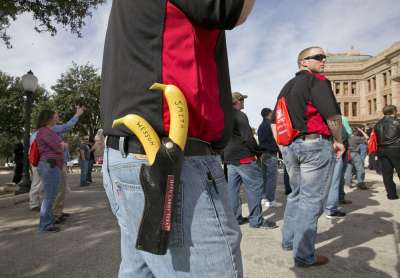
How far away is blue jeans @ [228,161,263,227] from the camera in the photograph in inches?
206

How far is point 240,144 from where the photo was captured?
5.30m

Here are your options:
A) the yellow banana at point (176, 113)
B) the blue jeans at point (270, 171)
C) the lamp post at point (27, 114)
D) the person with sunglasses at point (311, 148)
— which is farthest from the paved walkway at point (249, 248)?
the lamp post at point (27, 114)

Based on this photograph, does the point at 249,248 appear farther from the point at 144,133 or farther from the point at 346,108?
the point at 346,108

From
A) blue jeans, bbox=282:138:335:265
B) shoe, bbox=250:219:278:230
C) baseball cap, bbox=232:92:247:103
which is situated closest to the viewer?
blue jeans, bbox=282:138:335:265

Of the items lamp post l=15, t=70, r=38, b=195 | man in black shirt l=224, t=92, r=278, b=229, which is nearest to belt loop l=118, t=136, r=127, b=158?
man in black shirt l=224, t=92, r=278, b=229

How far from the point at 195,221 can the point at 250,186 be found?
415 cm

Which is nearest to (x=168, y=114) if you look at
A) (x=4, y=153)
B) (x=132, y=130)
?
(x=132, y=130)

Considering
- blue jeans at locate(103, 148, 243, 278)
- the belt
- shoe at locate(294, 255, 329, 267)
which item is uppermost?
the belt

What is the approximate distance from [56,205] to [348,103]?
68.2 m

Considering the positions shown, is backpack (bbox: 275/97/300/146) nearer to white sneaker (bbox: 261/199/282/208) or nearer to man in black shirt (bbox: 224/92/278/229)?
man in black shirt (bbox: 224/92/278/229)

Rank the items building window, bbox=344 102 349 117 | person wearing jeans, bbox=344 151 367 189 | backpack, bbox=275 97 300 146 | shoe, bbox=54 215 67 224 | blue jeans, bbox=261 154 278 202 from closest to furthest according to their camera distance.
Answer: backpack, bbox=275 97 300 146
shoe, bbox=54 215 67 224
blue jeans, bbox=261 154 278 202
person wearing jeans, bbox=344 151 367 189
building window, bbox=344 102 349 117

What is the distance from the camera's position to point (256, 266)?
3.52m

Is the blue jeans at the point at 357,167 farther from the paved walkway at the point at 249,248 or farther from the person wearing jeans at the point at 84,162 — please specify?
the person wearing jeans at the point at 84,162

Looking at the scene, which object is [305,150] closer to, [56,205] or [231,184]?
[231,184]
